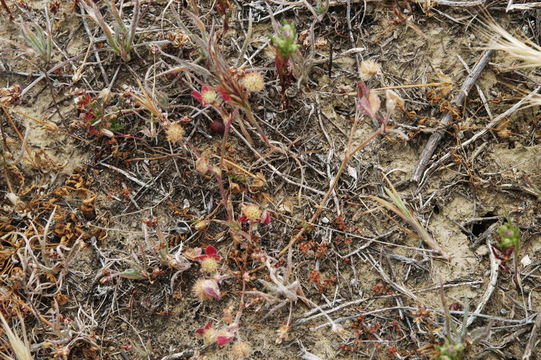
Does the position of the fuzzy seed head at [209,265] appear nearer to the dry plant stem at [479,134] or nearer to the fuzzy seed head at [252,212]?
the fuzzy seed head at [252,212]

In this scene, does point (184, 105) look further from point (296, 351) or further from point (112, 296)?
point (296, 351)

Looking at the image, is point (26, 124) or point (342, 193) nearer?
point (342, 193)

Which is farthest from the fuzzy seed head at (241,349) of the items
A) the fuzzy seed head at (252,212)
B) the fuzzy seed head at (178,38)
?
the fuzzy seed head at (178,38)

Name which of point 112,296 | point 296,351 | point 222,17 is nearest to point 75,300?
point 112,296

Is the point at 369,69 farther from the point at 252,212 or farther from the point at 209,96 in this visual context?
the point at 252,212

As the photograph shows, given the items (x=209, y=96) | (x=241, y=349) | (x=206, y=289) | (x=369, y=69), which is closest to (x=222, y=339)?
(x=241, y=349)

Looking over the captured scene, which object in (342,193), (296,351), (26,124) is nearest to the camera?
(296,351)
